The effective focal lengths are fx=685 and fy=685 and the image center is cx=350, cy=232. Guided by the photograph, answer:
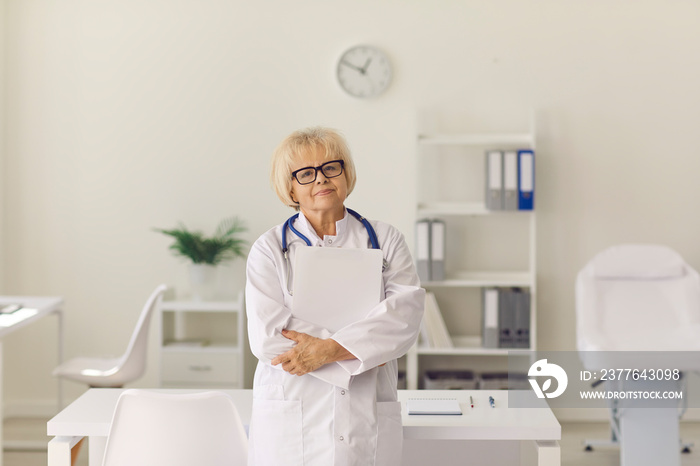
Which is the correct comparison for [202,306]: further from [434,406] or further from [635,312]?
[635,312]

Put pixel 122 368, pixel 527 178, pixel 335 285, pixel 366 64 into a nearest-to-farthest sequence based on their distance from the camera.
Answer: pixel 335 285 < pixel 122 368 < pixel 527 178 < pixel 366 64

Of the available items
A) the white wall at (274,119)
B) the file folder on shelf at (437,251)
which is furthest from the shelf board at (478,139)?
the file folder on shelf at (437,251)

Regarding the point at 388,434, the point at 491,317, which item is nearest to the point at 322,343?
the point at 388,434

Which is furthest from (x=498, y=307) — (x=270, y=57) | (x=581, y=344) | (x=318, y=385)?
(x=318, y=385)

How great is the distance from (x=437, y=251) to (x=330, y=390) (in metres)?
2.19

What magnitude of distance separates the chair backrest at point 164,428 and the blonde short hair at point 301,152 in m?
0.61

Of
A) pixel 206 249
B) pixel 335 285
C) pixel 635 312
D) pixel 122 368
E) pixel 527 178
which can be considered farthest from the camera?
pixel 206 249

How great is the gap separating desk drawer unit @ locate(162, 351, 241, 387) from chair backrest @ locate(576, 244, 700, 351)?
75.8 inches

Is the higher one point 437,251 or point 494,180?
point 494,180

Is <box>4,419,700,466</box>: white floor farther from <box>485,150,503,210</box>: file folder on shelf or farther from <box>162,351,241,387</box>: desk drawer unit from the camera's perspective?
<box>485,150,503,210</box>: file folder on shelf

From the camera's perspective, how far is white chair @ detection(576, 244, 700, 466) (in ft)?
11.0

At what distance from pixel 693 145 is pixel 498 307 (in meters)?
1.55

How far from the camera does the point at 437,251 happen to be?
3.90 meters

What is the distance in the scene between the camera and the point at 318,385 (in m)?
1.81
